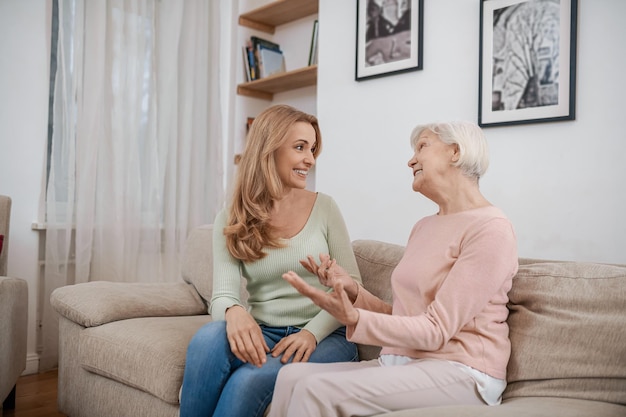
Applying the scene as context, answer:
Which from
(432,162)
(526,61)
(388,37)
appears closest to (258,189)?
(432,162)

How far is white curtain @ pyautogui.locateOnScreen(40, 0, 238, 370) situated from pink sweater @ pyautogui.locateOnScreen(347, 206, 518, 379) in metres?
2.23

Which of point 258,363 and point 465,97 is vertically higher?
point 465,97

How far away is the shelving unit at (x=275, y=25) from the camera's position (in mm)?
3555

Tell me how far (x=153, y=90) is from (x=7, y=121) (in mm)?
816

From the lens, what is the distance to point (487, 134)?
2.46m

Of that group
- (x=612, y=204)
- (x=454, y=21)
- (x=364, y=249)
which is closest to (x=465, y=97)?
(x=454, y=21)

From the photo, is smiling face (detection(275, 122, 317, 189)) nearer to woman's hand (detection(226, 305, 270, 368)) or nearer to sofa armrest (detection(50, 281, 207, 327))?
woman's hand (detection(226, 305, 270, 368))

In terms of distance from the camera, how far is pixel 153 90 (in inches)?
135

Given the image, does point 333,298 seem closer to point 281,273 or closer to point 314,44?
point 281,273

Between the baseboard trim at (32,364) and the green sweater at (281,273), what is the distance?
183cm

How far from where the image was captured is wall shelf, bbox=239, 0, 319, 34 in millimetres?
3604

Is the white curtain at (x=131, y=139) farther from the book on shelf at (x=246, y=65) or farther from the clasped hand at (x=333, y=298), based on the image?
the clasped hand at (x=333, y=298)

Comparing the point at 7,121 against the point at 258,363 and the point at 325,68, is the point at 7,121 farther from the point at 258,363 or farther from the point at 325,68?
the point at 258,363

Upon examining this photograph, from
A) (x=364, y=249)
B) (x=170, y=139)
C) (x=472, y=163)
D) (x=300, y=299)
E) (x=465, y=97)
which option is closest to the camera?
(x=472, y=163)
